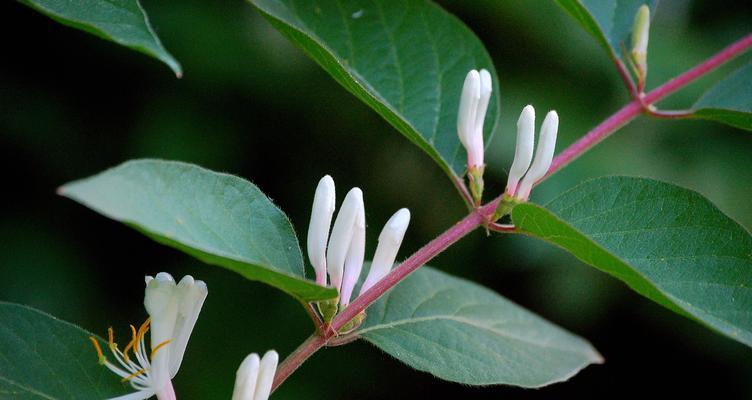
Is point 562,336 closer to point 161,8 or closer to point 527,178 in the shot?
point 527,178

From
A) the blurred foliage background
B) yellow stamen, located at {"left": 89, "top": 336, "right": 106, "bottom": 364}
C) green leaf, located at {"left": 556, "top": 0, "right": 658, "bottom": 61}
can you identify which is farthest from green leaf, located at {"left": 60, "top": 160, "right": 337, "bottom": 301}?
the blurred foliage background

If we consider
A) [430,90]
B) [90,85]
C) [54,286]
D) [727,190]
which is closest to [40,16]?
[90,85]

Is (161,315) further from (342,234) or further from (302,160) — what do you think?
(302,160)

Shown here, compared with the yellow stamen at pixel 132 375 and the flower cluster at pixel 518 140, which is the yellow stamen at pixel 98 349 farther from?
the flower cluster at pixel 518 140

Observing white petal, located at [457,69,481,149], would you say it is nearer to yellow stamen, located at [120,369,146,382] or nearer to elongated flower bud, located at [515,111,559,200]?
elongated flower bud, located at [515,111,559,200]

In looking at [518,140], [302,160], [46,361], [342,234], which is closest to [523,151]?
[518,140]

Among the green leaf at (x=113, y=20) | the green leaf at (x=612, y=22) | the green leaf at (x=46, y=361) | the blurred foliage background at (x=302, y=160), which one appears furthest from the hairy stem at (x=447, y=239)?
the blurred foliage background at (x=302, y=160)
